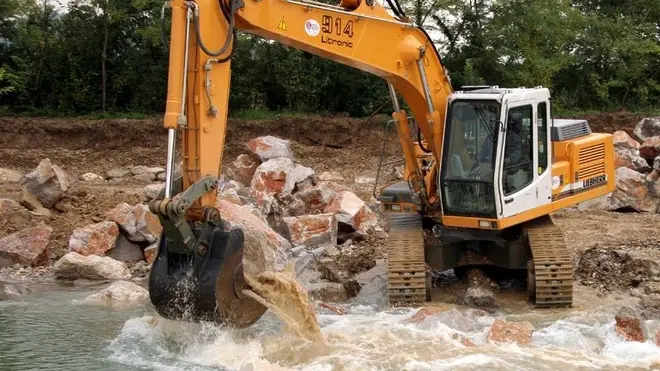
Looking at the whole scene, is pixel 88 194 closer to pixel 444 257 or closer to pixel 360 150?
pixel 444 257

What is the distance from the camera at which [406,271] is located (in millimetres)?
9211

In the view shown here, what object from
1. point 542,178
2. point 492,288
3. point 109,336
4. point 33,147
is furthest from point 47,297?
point 33,147

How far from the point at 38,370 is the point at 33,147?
1403 cm

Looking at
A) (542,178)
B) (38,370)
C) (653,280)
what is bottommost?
(38,370)

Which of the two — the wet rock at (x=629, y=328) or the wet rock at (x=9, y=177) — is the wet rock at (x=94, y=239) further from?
the wet rock at (x=629, y=328)

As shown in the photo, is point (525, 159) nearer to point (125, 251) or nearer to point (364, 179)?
point (125, 251)

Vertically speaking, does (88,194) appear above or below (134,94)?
below

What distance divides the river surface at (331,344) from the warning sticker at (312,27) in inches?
111

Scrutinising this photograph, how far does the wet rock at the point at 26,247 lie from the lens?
37.9 ft

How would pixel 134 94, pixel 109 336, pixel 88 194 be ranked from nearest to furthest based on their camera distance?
pixel 109 336, pixel 88 194, pixel 134 94

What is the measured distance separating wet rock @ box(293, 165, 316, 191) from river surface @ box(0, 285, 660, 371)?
19.3ft

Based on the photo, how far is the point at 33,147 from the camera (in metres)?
20.1

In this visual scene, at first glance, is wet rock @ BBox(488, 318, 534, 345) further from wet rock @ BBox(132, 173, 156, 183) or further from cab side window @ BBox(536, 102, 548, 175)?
wet rock @ BBox(132, 173, 156, 183)

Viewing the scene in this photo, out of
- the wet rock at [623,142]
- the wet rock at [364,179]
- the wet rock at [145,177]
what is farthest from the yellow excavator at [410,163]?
the wet rock at [145,177]
